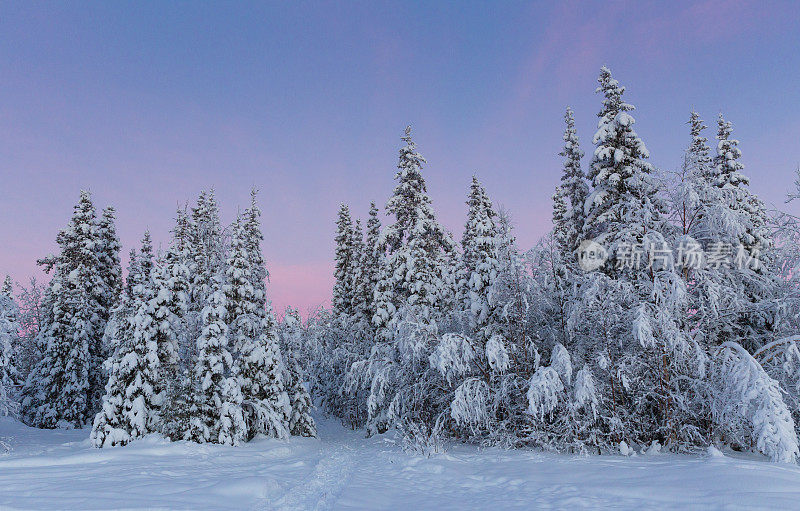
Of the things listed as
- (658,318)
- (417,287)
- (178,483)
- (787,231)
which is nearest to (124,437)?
(178,483)

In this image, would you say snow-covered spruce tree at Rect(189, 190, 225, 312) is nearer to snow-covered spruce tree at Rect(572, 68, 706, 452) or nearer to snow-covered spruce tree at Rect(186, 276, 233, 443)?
snow-covered spruce tree at Rect(186, 276, 233, 443)

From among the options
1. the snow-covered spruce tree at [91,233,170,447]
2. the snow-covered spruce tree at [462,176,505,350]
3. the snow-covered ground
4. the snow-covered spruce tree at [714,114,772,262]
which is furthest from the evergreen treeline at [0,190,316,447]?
the snow-covered spruce tree at [714,114,772,262]

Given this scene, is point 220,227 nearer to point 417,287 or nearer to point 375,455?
point 417,287

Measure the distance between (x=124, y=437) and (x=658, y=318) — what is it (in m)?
21.2

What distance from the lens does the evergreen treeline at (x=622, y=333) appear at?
42.9ft

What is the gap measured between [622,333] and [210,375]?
16947 mm

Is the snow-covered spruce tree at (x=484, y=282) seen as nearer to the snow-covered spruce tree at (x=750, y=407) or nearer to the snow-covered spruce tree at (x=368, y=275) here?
the snow-covered spruce tree at (x=750, y=407)

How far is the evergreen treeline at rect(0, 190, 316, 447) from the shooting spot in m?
19.1

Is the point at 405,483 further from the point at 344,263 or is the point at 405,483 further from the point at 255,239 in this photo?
the point at 344,263

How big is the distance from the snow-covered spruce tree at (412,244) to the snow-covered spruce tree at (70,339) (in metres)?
18.6

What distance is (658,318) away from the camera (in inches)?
527

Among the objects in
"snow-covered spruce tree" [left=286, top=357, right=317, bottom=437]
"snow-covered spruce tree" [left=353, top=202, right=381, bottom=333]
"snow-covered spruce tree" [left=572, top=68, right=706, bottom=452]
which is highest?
"snow-covered spruce tree" [left=353, top=202, right=381, bottom=333]

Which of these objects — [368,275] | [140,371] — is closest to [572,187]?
[368,275]

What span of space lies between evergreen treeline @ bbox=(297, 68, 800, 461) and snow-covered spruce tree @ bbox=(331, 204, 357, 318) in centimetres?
1329
